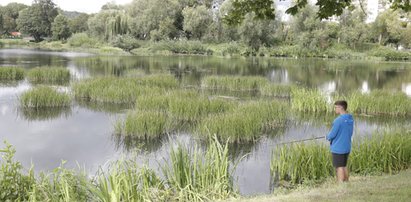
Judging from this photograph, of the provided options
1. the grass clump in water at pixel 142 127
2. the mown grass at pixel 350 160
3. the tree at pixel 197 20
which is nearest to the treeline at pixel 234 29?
the tree at pixel 197 20

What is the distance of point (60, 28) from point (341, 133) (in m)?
86.2

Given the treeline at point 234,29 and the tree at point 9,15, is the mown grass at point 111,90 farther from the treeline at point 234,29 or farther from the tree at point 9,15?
the tree at point 9,15

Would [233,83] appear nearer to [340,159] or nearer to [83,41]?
[340,159]

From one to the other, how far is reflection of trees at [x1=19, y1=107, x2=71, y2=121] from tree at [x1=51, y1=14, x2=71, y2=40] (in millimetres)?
73736

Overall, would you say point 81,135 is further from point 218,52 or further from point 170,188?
point 218,52

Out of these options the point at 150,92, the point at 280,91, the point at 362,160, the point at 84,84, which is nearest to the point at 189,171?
the point at 362,160

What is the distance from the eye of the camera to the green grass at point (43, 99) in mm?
16638

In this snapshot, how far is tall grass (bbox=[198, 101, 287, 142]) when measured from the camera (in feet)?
39.5

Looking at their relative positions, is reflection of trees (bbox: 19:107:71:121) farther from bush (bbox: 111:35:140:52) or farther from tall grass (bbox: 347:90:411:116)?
bush (bbox: 111:35:140:52)

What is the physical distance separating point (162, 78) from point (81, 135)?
10.5 metres

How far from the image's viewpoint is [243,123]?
484 inches

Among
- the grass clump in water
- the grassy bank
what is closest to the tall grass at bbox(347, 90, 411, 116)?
the grass clump in water

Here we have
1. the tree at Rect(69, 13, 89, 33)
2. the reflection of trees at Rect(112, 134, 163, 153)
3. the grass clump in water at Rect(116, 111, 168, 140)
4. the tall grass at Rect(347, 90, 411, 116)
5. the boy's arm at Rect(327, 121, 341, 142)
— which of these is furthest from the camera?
the tree at Rect(69, 13, 89, 33)

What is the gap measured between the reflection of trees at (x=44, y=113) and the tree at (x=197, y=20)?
55.8 meters
